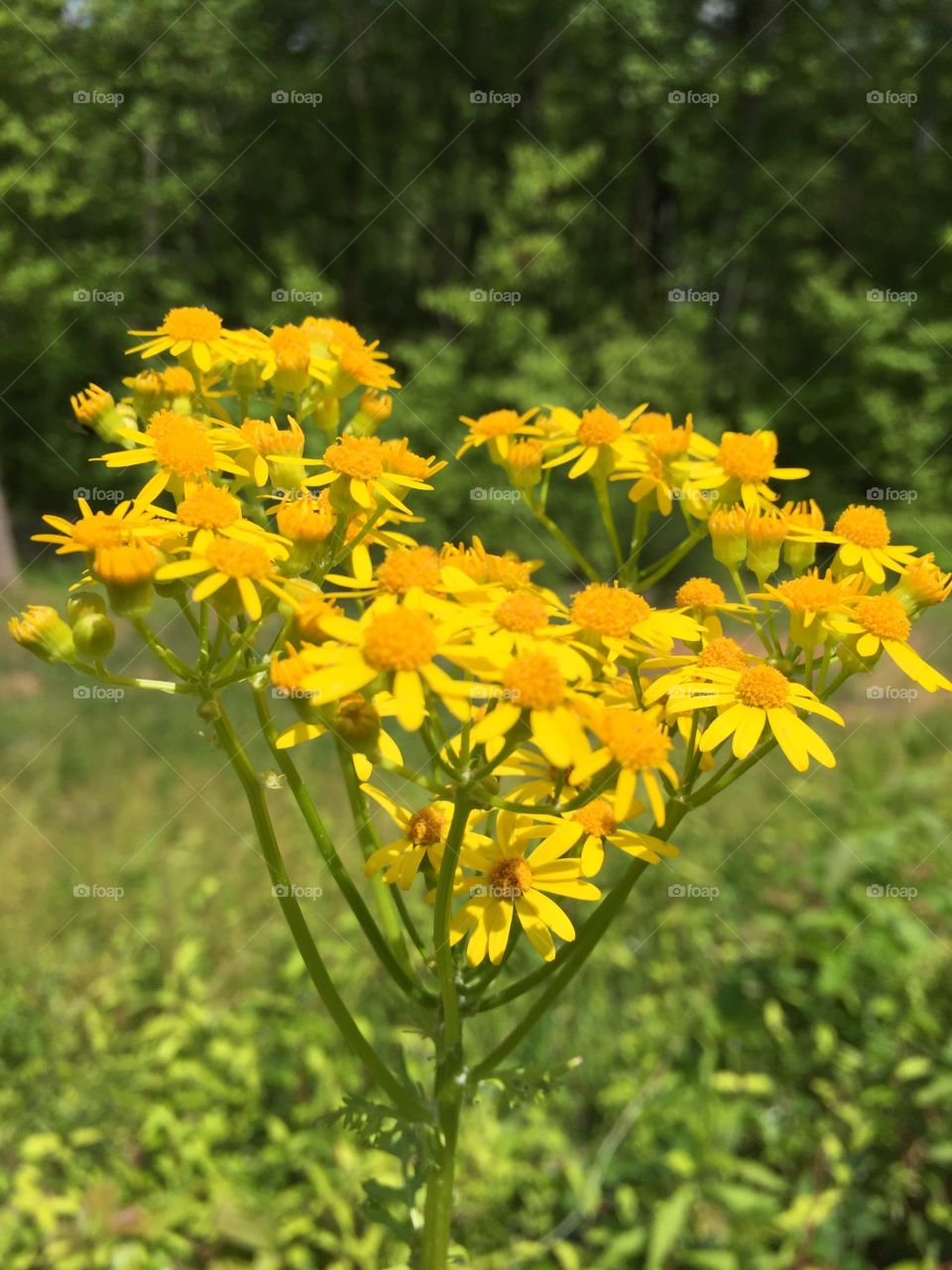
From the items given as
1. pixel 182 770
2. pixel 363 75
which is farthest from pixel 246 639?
pixel 363 75

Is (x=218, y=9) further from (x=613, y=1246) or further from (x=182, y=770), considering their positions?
(x=613, y=1246)

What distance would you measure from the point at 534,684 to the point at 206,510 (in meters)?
0.61

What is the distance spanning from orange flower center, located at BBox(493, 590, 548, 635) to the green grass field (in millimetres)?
1561

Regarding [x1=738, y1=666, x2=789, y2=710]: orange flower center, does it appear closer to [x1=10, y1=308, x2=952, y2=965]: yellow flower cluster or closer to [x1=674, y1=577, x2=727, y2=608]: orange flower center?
[x1=10, y1=308, x2=952, y2=965]: yellow flower cluster

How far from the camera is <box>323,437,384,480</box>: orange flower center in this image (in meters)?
1.63

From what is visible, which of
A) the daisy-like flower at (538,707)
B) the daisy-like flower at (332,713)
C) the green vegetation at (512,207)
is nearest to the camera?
the daisy-like flower at (538,707)

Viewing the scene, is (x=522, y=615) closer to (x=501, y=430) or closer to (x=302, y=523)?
(x=302, y=523)

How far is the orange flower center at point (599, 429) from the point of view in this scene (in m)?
2.08

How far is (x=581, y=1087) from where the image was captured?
402 centimetres

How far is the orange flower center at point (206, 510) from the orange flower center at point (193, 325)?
1.85 feet

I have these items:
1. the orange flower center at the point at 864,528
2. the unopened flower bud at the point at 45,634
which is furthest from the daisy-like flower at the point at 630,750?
the unopened flower bud at the point at 45,634

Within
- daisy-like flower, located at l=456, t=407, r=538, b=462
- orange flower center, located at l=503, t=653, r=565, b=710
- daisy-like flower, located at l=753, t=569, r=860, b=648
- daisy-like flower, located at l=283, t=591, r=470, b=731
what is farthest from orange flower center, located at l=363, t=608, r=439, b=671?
daisy-like flower, located at l=456, t=407, r=538, b=462

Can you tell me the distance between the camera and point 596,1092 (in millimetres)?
3938

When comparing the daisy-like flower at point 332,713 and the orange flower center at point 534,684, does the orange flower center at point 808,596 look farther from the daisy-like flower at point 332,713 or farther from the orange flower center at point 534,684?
the daisy-like flower at point 332,713
